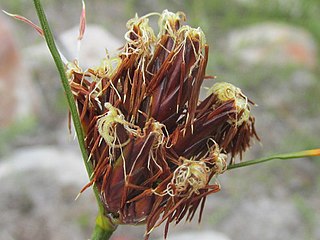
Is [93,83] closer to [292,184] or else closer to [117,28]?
[292,184]

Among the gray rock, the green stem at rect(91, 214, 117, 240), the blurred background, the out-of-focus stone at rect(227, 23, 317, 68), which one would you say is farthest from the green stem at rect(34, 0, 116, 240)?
the out-of-focus stone at rect(227, 23, 317, 68)

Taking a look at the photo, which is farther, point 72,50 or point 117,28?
point 117,28

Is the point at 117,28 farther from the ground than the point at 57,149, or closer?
farther from the ground

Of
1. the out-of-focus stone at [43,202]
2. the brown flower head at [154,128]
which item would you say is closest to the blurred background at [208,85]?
the out-of-focus stone at [43,202]

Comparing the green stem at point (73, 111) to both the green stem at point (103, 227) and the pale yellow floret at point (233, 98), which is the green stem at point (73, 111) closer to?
the green stem at point (103, 227)

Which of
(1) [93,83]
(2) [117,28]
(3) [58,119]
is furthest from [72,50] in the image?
(2) [117,28]

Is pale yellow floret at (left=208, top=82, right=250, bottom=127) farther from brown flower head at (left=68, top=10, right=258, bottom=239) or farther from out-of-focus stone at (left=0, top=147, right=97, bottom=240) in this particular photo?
out-of-focus stone at (left=0, top=147, right=97, bottom=240)

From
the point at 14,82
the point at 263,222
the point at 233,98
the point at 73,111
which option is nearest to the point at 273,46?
the point at 263,222
